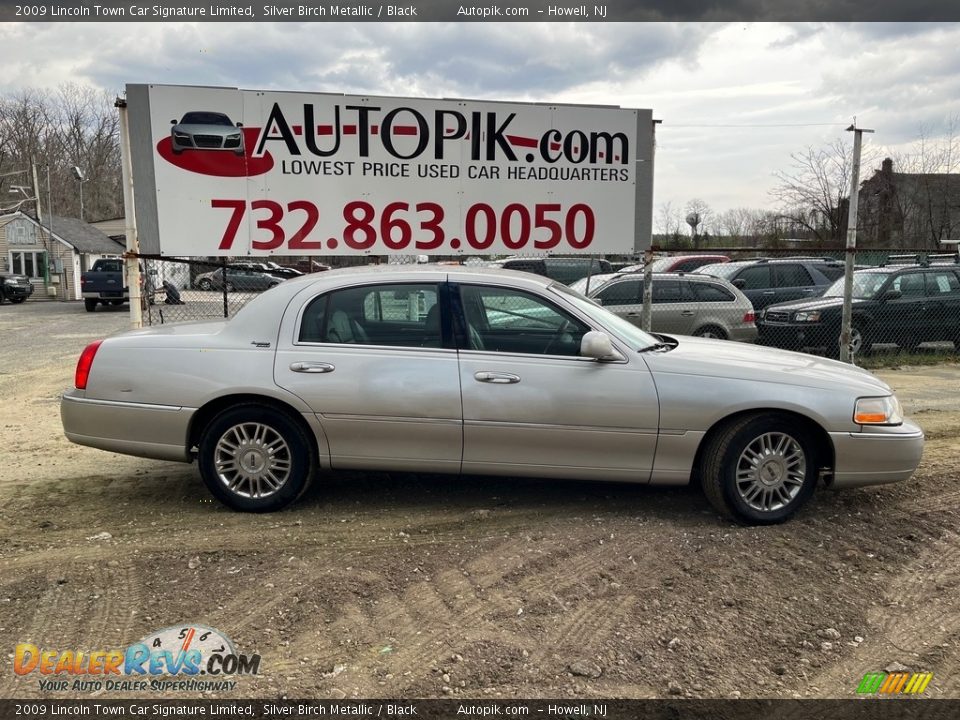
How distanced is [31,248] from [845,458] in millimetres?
38972

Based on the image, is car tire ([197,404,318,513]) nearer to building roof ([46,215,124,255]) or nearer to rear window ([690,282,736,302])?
rear window ([690,282,736,302])

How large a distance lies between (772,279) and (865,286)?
196 centimetres

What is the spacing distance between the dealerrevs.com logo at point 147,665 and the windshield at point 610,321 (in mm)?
2782

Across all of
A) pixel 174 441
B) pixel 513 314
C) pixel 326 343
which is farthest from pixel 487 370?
pixel 174 441

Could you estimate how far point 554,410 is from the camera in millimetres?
4426

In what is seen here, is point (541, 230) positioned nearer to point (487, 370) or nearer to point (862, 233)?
point (487, 370)

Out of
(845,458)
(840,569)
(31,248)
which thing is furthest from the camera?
(31,248)

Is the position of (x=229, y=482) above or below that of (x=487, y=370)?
below

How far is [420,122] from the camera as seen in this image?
7176 millimetres

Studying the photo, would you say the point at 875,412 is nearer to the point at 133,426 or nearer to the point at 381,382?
the point at 381,382

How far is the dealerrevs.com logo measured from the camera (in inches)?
114

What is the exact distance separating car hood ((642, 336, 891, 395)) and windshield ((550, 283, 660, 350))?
0.49ft

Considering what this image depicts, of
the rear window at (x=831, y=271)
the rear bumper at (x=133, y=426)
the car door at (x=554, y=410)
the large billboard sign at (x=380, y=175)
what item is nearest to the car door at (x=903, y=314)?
the rear window at (x=831, y=271)

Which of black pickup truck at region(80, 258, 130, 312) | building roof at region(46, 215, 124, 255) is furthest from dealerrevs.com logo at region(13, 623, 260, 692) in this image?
building roof at region(46, 215, 124, 255)
